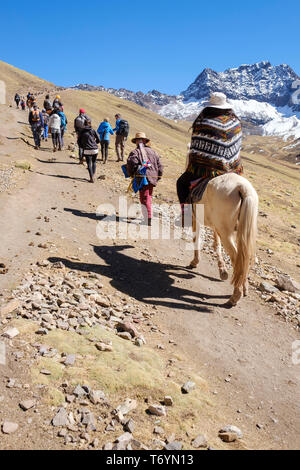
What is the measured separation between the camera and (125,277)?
7.33 meters

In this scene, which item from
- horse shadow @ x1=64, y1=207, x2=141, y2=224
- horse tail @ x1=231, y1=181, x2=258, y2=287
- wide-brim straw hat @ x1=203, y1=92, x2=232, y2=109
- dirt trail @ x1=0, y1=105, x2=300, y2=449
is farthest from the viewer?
horse shadow @ x1=64, y1=207, x2=141, y2=224

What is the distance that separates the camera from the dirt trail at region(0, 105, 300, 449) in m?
4.26

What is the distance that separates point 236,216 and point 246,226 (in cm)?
30

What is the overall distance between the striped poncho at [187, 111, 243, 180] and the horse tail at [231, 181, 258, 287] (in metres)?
1.04

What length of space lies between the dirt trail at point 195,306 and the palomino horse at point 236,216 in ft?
2.59

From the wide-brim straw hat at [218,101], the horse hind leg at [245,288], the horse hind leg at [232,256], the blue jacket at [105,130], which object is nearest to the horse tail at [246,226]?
the horse hind leg at [232,256]

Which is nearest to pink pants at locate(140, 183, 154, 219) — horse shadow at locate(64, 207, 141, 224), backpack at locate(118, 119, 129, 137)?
horse shadow at locate(64, 207, 141, 224)

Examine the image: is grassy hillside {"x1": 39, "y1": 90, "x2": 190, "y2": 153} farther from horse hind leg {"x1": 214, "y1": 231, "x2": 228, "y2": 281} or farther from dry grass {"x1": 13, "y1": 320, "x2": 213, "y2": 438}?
dry grass {"x1": 13, "y1": 320, "x2": 213, "y2": 438}

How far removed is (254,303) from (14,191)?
8.57m

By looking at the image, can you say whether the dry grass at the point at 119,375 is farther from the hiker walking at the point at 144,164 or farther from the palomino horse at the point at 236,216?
the hiker walking at the point at 144,164

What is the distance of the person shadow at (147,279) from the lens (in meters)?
6.62

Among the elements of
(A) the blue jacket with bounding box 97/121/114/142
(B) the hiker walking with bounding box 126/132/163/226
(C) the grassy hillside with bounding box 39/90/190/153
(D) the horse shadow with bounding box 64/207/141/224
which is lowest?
(D) the horse shadow with bounding box 64/207/141/224

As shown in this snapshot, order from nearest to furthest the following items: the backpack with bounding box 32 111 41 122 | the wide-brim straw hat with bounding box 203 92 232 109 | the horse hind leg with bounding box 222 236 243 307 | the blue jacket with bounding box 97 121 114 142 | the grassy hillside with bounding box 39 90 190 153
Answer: the horse hind leg with bounding box 222 236 243 307
the wide-brim straw hat with bounding box 203 92 232 109
the blue jacket with bounding box 97 121 114 142
the backpack with bounding box 32 111 41 122
the grassy hillside with bounding box 39 90 190 153
